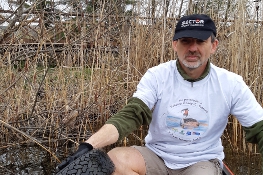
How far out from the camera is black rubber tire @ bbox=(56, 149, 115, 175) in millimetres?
1225

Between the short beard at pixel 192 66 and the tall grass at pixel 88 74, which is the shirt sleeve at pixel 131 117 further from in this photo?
the tall grass at pixel 88 74

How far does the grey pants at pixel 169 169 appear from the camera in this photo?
68.9 inches

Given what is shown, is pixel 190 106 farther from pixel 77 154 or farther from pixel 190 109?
pixel 77 154

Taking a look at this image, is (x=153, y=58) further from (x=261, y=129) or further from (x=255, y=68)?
(x=261, y=129)

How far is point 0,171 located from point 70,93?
3.44 ft

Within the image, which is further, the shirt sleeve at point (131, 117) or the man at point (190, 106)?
the man at point (190, 106)

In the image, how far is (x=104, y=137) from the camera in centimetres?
150

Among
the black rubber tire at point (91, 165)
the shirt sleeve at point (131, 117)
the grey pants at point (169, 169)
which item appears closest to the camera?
the black rubber tire at point (91, 165)

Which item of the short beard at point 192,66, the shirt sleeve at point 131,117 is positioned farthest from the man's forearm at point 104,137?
the short beard at point 192,66

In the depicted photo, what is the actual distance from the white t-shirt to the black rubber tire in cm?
50

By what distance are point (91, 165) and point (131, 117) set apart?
46 cm

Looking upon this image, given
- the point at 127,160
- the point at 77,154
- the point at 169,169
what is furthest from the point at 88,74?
the point at 77,154

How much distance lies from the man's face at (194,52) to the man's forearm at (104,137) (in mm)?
556

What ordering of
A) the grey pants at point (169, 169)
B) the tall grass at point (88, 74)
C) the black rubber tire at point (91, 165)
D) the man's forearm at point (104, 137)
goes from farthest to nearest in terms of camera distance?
the tall grass at point (88, 74), the grey pants at point (169, 169), the man's forearm at point (104, 137), the black rubber tire at point (91, 165)
